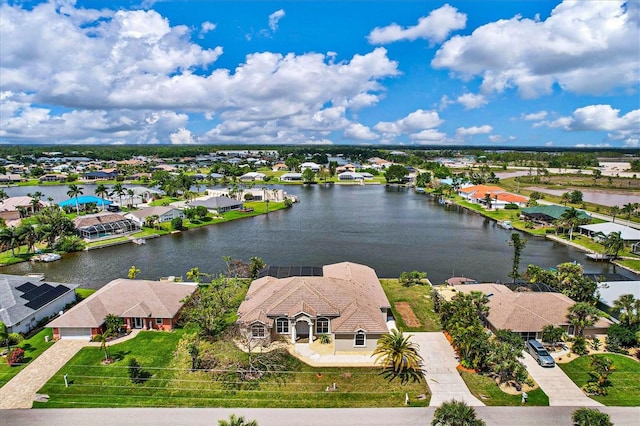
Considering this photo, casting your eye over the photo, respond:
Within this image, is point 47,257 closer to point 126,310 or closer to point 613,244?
point 126,310

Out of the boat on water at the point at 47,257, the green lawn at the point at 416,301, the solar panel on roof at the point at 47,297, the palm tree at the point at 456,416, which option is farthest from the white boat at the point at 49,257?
the palm tree at the point at 456,416

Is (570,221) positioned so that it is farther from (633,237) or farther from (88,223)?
(88,223)

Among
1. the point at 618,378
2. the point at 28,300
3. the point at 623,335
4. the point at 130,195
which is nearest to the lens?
the point at 618,378

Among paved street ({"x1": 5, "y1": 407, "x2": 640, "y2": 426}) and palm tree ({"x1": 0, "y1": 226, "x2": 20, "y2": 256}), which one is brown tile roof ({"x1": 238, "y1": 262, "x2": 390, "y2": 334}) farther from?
Result: palm tree ({"x1": 0, "y1": 226, "x2": 20, "y2": 256})

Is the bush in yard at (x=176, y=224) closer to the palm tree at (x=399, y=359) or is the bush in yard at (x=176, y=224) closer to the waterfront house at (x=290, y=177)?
the palm tree at (x=399, y=359)

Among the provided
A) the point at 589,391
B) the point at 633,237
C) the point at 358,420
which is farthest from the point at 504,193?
the point at 358,420

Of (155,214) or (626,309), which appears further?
(155,214)

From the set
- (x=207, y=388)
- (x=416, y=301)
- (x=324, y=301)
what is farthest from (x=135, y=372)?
(x=416, y=301)
